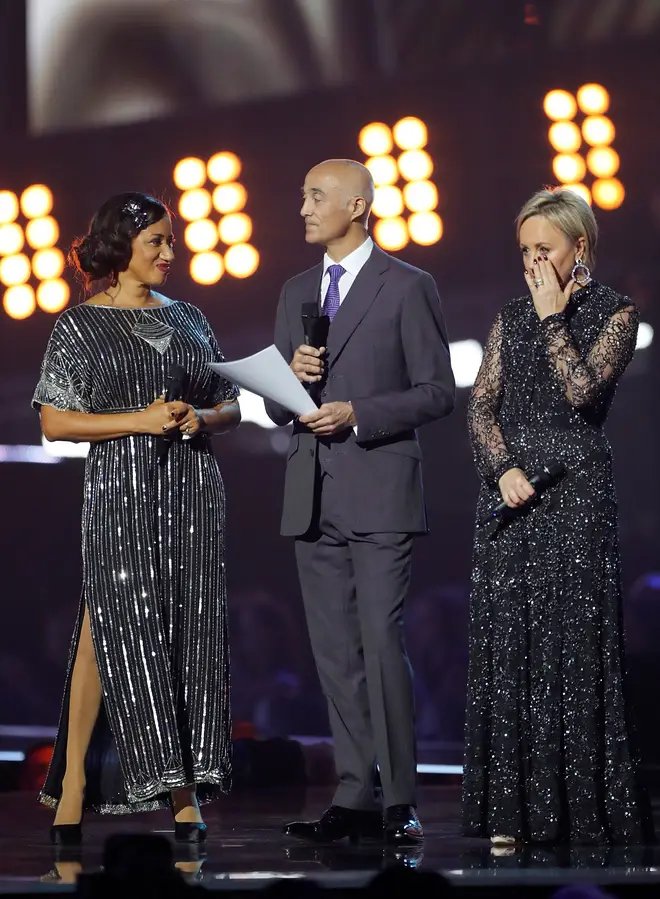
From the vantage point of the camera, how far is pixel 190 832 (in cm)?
334

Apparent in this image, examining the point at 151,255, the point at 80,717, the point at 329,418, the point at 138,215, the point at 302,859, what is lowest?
the point at 302,859

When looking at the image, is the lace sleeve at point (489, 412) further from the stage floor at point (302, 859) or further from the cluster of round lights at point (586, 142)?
the cluster of round lights at point (586, 142)

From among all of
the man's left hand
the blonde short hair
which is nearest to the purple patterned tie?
the man's left hand

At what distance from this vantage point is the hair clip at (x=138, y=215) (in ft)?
11.7

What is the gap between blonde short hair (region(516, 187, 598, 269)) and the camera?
3295 millimetres

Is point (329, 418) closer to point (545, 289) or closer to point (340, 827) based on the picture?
point (545, 289)

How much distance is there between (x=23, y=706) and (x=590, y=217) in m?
3.15

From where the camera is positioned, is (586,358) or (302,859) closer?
(302,859)

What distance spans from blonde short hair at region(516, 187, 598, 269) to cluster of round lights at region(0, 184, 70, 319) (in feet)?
8.40

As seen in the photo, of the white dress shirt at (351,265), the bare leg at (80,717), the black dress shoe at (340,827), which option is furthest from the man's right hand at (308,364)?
the black dress shoe at (340,827)

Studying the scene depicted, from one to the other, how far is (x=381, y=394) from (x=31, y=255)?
7.99 feet

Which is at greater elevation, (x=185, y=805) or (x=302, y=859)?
(x=185, y=805)

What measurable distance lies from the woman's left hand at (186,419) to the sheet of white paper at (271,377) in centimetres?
17

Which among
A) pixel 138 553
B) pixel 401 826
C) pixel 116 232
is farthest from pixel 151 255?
pixel 401 826
